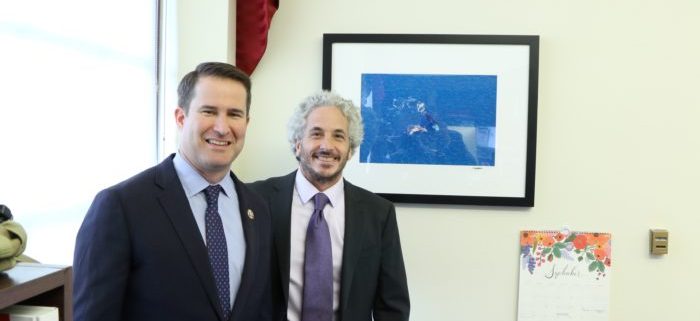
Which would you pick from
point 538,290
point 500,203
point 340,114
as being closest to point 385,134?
point 340,114

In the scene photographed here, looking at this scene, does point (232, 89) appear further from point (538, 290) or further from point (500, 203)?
point (538, 290)

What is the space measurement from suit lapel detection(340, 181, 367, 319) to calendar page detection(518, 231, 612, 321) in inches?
27.7

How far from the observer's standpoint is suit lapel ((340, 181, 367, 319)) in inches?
55.8

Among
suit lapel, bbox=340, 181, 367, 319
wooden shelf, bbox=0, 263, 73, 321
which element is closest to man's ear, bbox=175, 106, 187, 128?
wooden shelf, bbox=0, 263, 73, 321

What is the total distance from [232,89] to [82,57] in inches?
17.9

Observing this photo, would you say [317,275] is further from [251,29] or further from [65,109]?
[251,29]

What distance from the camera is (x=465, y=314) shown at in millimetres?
1872

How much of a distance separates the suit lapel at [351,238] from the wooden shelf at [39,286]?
80 centimetres

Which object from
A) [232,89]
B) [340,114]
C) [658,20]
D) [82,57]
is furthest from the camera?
[658,20]

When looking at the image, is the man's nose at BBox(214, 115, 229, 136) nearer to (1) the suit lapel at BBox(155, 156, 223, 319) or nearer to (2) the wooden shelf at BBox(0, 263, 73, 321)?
(1) the suit lapel at BBox(155, 156, 223, 319)

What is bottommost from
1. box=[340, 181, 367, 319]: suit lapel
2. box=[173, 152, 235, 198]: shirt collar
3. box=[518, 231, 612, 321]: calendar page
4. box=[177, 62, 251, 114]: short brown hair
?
box=[518, 231, 612, 321]: calendar page

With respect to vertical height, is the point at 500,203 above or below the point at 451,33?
below

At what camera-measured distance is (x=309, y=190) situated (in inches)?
58.9

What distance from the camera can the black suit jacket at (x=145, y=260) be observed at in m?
0.90
